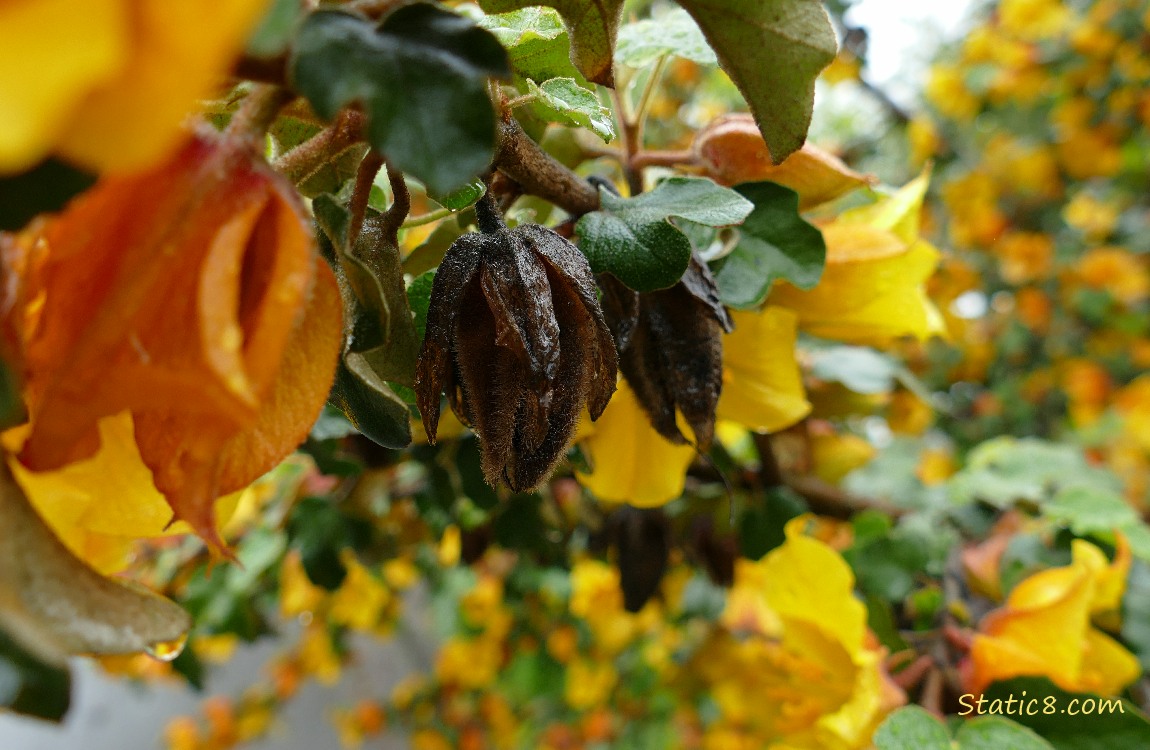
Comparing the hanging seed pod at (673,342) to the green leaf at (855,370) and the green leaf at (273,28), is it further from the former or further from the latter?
the green leaf at (855,370)

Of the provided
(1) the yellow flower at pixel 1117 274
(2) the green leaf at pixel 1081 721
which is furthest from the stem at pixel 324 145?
(1) the yellow flower at pixel 1117 274

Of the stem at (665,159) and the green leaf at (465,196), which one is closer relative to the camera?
the green leaf at (465,196)

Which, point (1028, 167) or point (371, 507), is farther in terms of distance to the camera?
point (1028, 167)

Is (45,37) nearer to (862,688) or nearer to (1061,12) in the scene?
(862,688)

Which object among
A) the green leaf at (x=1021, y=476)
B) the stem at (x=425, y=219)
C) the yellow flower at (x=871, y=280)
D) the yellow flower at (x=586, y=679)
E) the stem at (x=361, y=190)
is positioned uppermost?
the stem at (x=361, y=190)

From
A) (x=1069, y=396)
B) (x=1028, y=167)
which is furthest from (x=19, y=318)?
(x=1069, y=396)

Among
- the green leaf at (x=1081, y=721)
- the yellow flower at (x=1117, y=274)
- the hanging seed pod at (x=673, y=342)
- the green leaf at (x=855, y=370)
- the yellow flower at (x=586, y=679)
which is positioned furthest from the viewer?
the yellow flower at (x=1117, y=274)

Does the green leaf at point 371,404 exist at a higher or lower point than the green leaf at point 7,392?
lower

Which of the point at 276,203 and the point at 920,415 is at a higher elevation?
the point at 276,203

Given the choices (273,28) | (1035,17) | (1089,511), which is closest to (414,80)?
(273,28)
